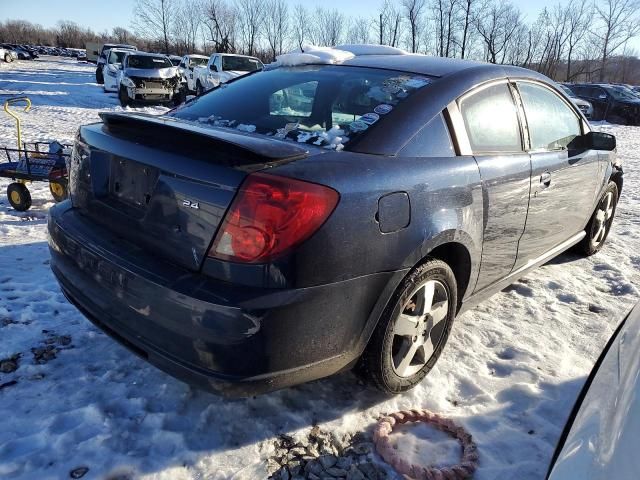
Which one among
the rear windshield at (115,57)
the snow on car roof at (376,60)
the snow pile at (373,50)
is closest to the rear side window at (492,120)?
the snow on car roof at (376,60)

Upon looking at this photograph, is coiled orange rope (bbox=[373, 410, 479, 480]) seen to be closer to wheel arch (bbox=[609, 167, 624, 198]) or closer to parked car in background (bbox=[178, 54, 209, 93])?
wheel arch (bbox=[609, 167, 624, 198])

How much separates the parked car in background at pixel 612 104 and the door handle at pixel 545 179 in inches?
826

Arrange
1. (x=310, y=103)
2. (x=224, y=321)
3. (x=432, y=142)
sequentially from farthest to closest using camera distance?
(x=310, y=103) → (x=432, y=142) → (x=224, y=321)

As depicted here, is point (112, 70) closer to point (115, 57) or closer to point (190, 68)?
point (115, 57)

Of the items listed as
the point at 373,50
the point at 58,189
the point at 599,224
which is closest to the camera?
the point at 373,50

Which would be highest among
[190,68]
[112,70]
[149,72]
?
[190,68]

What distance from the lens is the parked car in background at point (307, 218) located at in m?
1.77

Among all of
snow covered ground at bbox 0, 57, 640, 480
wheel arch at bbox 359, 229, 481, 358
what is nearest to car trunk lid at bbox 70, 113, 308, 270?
wheel arch at bbox 359, 229, 481, 358

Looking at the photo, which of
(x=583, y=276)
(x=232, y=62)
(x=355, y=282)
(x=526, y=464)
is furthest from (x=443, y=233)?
(x=232, y=62)

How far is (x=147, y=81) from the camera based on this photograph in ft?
54.2

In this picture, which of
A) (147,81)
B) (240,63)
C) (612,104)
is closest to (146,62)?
(147,81)

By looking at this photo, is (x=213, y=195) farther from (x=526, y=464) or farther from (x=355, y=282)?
(x=526, y=464)

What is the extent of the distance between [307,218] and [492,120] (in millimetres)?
1543

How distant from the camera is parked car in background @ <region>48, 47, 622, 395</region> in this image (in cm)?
177
